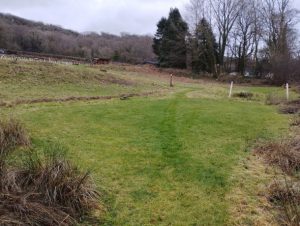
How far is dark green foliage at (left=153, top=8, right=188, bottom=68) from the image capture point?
62.9m

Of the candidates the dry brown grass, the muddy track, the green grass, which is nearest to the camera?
the dry brown grass

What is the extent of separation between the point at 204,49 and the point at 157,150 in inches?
2051

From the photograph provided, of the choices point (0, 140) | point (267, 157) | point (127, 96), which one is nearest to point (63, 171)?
point (0, 140)

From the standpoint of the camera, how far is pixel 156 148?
35.1ft

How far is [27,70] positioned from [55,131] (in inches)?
625

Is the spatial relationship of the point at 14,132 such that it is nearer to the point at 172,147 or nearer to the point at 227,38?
the point at 172,147

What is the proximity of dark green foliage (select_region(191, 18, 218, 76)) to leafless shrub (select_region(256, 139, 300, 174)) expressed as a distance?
159 ft

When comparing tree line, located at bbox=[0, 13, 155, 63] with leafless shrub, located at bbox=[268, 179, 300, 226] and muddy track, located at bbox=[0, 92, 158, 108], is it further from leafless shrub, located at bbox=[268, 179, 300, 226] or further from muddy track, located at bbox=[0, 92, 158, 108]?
leafless shrub, located at bbox=[268, 179, 300, 226]

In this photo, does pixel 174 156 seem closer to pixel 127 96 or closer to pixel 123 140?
pixel 123 140

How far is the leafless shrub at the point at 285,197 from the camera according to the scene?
5.96 m

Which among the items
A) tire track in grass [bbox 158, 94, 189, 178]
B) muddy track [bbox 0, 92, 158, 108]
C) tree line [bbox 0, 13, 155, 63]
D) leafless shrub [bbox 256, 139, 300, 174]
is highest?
tree line [bbox 0, 13, 155, 63]

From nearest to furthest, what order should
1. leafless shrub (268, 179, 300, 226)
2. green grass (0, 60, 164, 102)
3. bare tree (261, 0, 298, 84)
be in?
1. leafless shrub (268, 179, 300, 226)
2. green grass (0, 60, 164, 102)
3. bare tree (261, 0, 298, 84)

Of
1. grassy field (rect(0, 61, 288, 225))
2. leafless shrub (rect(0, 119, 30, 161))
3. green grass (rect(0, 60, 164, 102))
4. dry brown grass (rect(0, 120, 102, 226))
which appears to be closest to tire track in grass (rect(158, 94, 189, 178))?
grassy field (rect(0, 61, 288, 225))

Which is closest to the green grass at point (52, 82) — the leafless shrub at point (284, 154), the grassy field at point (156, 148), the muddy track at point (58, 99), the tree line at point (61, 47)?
the grassy field at point (156, 148)
